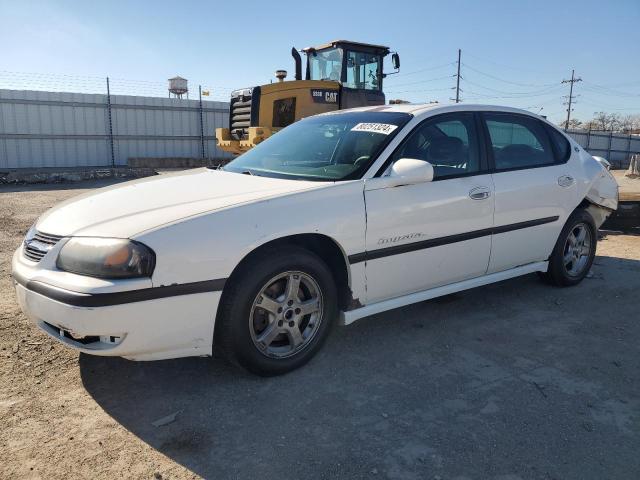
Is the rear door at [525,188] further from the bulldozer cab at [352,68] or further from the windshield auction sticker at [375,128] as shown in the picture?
the bulldozer cab at [352,68]

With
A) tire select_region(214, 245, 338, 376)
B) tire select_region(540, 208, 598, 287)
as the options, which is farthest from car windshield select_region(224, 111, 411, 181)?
tire select_region(540, 208, 598, 287)

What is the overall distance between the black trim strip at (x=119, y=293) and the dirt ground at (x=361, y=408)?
2.05 feet

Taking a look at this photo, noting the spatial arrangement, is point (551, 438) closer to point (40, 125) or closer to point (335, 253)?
point (335, 253)

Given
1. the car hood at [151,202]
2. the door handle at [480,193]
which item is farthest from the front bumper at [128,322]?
the door handle at [480,193]

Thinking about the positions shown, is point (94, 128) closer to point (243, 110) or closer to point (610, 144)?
point (243, 110)

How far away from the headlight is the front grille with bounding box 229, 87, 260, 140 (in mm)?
10735

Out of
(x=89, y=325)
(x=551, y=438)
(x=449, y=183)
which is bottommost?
(x=551, y=438)

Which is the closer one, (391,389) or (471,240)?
(391,389)

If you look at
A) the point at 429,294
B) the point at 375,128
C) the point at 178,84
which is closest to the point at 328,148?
the point at 375,128

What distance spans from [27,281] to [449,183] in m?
2.70

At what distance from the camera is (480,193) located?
384cm

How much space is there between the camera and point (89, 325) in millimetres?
2502

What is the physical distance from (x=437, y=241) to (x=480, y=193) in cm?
56


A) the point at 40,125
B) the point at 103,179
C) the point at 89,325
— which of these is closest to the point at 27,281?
the point at 89,325
